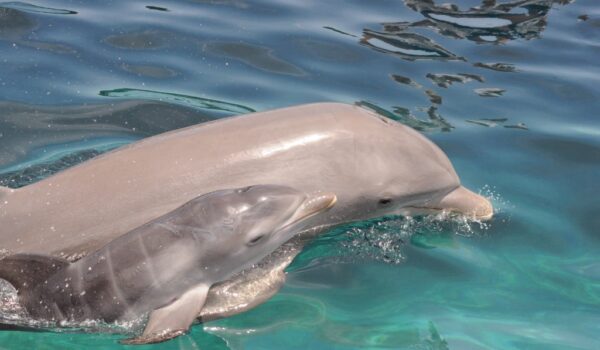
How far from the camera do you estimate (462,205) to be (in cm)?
862

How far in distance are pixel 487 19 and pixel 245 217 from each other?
9877 mm

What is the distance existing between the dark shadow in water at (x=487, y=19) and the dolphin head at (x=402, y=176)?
669 centimetres

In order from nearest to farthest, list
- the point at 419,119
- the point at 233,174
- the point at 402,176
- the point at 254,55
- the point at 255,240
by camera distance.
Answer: the point at 255,240, the point at 233,174, the point at 402,176, the point at 419,119, the point at 254,55

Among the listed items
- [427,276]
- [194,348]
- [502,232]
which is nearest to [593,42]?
[502,232]

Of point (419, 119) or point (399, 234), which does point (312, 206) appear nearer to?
point (399, 234)

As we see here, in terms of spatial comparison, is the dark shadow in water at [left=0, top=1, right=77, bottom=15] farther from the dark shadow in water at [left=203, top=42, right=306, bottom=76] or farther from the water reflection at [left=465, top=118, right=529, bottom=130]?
the water reflection at [left=465, top=118, right=529, bottom=130]

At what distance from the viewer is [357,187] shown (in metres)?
7.92

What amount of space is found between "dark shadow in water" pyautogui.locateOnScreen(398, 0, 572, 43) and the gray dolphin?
838 centimetres

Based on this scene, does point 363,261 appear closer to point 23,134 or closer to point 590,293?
point 590,293

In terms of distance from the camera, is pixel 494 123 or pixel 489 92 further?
pixel 489 92

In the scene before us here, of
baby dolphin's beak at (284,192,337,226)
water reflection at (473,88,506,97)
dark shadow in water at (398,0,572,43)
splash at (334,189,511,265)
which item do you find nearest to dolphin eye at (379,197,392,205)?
splash at (334,189,511,265)

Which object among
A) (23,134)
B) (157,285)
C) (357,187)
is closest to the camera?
(157,285)

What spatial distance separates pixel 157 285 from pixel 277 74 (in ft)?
20.8

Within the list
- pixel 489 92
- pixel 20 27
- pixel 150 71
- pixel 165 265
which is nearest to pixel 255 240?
pixel 165 265
